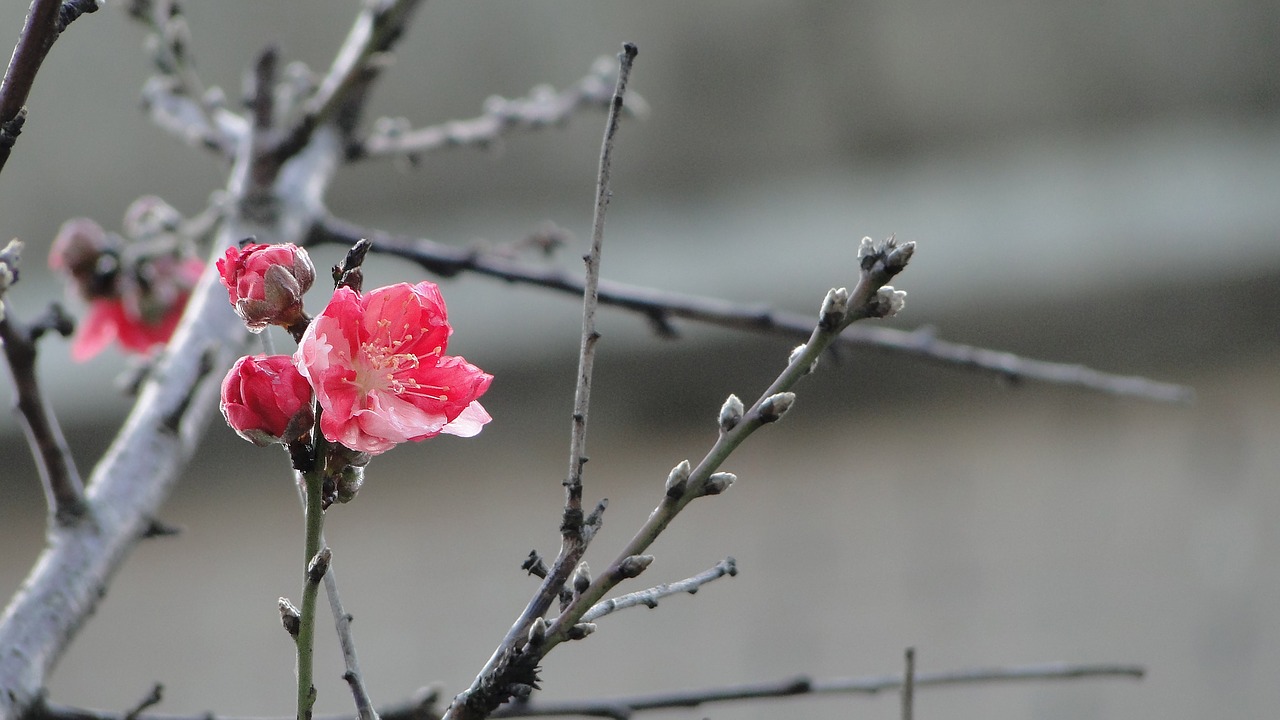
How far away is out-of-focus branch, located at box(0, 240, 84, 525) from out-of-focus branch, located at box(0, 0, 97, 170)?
0.22 metres

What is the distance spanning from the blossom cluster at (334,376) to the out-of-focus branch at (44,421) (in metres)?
0.23

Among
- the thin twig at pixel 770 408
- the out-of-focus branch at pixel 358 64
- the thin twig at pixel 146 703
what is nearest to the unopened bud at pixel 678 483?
the thin twig at pixel 770 408

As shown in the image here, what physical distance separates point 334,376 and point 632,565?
0.31ft

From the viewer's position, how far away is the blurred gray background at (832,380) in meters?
1.51

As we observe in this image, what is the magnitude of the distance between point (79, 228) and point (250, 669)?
1.19m

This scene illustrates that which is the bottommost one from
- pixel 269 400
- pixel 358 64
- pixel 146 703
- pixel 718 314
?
pixel 146 703

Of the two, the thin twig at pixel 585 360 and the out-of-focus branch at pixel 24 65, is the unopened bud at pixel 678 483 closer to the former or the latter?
the thin twig at pixel 585 360

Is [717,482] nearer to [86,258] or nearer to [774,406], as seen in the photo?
[774,406]

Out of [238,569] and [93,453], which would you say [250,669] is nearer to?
[238,569]

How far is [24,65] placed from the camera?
0.30m

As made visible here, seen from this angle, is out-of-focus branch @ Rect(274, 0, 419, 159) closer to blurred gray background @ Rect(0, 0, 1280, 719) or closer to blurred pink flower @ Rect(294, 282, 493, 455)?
blurred pink flower @ Rect(294, 282, 493, 455)

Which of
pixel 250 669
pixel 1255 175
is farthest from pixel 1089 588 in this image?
pixel 250 669

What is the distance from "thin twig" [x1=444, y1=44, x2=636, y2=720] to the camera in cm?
29

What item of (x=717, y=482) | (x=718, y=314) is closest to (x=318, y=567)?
(x=717, y=482)
